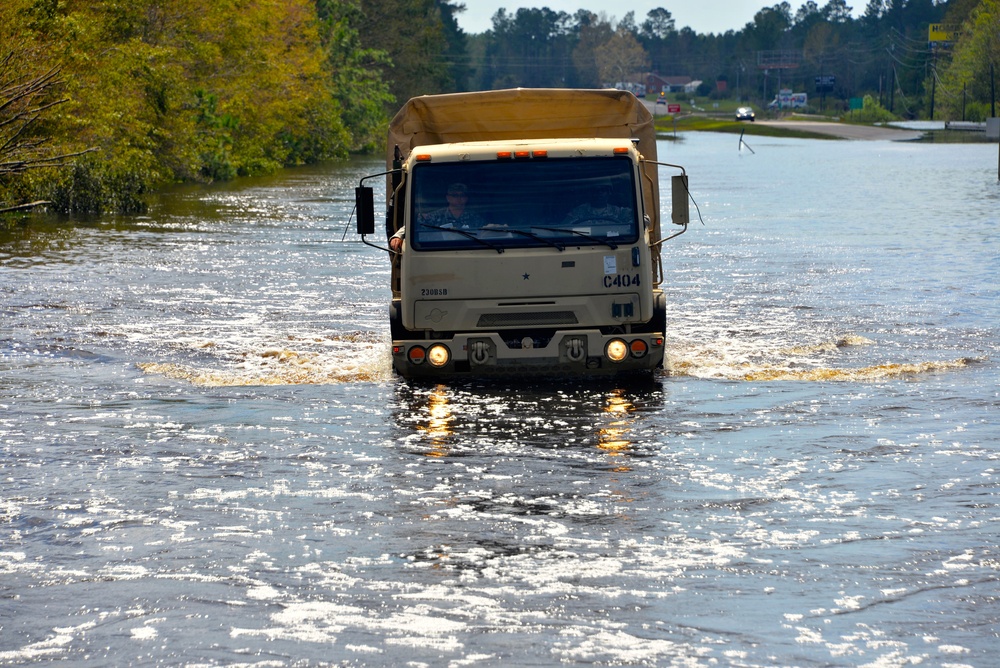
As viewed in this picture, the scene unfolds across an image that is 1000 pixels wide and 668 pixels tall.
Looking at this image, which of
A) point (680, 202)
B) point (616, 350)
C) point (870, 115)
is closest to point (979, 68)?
point (870, 115)

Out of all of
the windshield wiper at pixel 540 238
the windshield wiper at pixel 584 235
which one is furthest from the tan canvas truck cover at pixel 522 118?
the windshield wiper at pixel 540 238

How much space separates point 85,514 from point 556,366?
5.05 meters

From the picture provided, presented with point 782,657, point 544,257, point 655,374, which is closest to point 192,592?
point 782,657

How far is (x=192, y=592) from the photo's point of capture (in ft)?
25.7

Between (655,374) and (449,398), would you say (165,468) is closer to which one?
(449,398)

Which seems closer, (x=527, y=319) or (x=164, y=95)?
(x=527, y=319)

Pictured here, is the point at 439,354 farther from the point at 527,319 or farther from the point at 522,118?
the point at 522,118

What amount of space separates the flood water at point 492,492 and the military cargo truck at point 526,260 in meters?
0.50

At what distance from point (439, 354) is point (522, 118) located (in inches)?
130

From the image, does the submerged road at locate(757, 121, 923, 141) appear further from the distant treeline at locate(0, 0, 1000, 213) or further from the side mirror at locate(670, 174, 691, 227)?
the side mirror at locate(670, 174, 691, 227)

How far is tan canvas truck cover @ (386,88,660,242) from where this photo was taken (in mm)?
15516

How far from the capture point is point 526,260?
43.5 ft

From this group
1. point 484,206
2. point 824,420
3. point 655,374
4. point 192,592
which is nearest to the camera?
point 192,592

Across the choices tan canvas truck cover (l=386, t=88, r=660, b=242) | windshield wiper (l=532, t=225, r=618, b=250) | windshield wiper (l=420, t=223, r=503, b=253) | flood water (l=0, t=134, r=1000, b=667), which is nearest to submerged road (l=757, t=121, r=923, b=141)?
flood water (l=0, t=134, r=1000, b=667)
